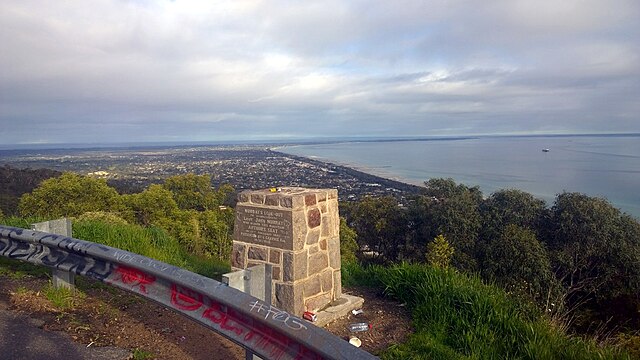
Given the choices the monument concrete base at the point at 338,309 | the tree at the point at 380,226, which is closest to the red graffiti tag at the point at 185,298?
the monument concrete base at the point at 338,309

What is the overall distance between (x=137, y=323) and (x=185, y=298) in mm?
1094

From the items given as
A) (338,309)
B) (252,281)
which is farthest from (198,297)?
(338,309)

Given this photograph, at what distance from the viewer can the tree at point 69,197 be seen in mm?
18422

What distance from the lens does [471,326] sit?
13.2 feet

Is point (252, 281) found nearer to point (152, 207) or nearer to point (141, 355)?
point (141, 355)

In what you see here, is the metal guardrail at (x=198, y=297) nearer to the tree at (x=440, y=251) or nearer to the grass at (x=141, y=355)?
the grass at (x=141, y=355)

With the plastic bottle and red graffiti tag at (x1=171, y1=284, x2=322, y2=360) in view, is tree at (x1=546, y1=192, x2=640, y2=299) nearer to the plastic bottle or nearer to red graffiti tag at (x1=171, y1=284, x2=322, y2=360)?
the plastic bottle

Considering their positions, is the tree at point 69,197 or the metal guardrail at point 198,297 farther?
the tree at point 69,197

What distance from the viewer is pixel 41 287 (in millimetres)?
4676

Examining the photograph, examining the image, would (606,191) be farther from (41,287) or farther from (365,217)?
(41,287)

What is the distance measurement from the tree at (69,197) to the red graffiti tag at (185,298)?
55.0 feet

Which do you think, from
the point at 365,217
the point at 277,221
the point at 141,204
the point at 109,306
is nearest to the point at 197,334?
the point at 109,306

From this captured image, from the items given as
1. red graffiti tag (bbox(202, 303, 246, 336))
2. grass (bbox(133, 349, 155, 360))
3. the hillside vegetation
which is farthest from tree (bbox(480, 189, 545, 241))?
red graffiti tag (bbox(202, 303, 246, 336))

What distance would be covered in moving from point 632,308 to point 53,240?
67.0 feet
